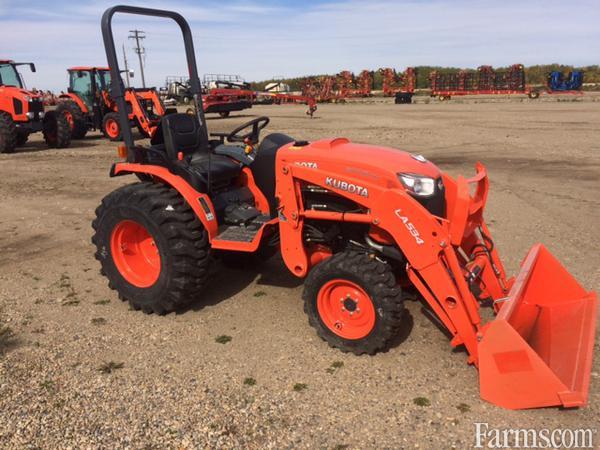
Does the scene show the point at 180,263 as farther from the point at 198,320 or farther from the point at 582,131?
the point at 582,131

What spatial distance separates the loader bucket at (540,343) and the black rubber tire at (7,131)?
13.0 meters

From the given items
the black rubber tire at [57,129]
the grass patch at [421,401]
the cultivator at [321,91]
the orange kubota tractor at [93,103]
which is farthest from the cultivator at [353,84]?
the grass patch at [421,401]

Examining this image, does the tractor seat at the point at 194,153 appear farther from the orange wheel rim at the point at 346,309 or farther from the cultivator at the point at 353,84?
the cultivator at the point at 353,84

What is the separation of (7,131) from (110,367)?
11.5 m

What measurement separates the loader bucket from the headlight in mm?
843

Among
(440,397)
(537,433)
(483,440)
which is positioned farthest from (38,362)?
(537,433)

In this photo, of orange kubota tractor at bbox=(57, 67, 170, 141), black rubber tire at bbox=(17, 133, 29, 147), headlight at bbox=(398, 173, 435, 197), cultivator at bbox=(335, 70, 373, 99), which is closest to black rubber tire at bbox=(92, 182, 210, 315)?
headlight at bbox=(398, 173, 435, 197)

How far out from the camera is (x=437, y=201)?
329 centimetres

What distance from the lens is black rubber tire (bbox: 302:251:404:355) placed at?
304 centimetres

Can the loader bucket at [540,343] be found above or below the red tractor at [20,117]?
below

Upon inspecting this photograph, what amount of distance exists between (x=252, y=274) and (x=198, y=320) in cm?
100

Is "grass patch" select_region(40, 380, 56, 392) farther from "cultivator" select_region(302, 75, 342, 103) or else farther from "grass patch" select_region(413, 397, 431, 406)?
"cultivator" select_region(302, 75, 342, 103)

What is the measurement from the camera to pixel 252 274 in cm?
476

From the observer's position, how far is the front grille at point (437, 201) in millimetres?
3205
